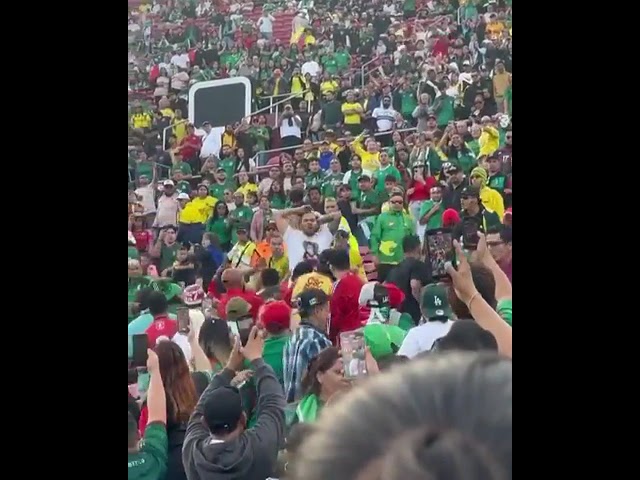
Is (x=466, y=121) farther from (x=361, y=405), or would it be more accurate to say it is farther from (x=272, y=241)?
(x=361, y=405)

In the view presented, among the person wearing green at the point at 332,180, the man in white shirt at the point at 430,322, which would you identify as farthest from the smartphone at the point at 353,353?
the person wearing green at the point at 332,180

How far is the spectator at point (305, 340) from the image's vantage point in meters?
6.18

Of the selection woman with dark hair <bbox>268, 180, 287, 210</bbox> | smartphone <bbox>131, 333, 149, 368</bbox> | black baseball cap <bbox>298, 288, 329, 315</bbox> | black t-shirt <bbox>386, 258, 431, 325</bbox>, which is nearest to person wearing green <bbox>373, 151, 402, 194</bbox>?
black t-shirt <bbox>386, 258, 431, 325</bbox>

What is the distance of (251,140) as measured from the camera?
6.59m

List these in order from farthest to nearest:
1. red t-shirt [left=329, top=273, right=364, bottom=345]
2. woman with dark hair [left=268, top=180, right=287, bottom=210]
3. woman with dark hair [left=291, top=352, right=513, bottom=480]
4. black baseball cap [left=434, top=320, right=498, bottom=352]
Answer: woman with dark hair [left=268, top=180, right=287, bottom=210], red t-shirt [left=329, top=273, right=364, bottom=345], black baseball cap [left=434, top=320, right=498, bottom=352], woman with dark hair [left=291, top=352, right=513, bottom=480]

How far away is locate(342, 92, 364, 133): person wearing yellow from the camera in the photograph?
6.35 meters

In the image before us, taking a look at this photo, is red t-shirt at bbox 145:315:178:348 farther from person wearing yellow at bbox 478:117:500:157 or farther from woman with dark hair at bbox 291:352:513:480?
person wearing yellow at bbox 478:117:500:157

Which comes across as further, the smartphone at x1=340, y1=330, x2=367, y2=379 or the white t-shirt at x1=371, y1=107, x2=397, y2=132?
the white t-shirt at x1=371, y1=107, x2=397, y2=132

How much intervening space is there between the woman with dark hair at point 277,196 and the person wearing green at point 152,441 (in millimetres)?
1363

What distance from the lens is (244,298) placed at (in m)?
6.46

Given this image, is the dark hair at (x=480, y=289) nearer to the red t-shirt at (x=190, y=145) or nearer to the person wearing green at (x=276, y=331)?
the person wearing green at (x=276, y=331)

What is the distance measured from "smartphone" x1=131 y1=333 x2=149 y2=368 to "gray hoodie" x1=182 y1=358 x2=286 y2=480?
52 cm
